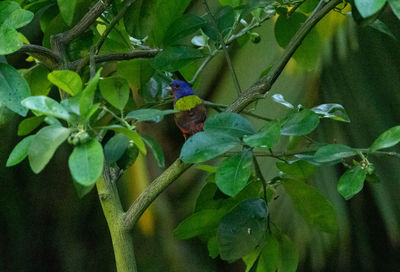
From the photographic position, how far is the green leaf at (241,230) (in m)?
0.75

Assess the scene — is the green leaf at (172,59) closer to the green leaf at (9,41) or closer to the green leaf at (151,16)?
the green leaf at (151,16)

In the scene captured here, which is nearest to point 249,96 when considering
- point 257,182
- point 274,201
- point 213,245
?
point 257,182

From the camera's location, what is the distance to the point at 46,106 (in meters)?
0.55

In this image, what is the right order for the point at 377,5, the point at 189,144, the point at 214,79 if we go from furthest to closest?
the point at 214,79 < the point at 189,144 < the point at 377,5

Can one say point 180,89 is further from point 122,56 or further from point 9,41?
point 9,41

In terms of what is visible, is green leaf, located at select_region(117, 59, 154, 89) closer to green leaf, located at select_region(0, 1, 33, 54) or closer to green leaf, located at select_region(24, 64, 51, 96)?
green leaf, located at select_region(24, 64, 51, 96)

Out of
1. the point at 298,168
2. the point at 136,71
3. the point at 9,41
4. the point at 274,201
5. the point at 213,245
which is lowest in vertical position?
the point at 274,201

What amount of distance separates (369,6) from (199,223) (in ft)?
1.31

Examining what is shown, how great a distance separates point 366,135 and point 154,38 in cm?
85

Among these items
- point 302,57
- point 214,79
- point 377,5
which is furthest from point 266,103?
point 377,5

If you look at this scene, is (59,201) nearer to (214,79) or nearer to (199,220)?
(214,79)

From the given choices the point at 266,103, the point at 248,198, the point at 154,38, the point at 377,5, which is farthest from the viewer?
the point at 266,103

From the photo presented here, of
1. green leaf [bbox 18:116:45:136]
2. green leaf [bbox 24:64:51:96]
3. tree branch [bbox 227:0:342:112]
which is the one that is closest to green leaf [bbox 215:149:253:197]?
tree branch [bbox 227:0:342:112]

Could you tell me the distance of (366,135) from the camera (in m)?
1.57
